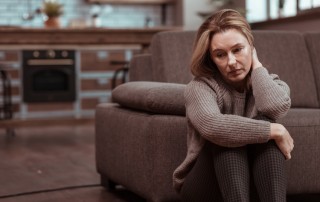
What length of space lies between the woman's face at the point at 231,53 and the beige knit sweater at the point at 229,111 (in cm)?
7

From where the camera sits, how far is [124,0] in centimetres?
797

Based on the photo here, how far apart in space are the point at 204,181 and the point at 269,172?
263 mm

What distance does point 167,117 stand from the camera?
2.64 metres

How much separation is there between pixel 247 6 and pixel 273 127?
5.51 m

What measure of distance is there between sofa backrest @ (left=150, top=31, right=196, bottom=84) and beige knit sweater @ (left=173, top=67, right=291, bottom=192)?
0.97 metres

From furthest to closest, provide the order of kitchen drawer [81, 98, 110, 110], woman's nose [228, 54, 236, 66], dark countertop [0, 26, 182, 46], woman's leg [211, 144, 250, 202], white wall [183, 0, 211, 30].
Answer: white wall [183, 0, 211, 30], kitchen drawer [81, 98, 110, 110], dark countertop [0, 26, 182, 46], woman's nose [228, 54, 236, 66], woman's leg [211, 144, 250, 202]

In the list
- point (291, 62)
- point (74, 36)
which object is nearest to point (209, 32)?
point (291, 62)

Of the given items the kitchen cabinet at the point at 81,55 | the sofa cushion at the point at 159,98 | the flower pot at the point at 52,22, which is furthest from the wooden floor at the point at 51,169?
the flower pot at the point at 52,22

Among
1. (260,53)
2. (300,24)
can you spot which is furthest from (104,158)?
(300,24)

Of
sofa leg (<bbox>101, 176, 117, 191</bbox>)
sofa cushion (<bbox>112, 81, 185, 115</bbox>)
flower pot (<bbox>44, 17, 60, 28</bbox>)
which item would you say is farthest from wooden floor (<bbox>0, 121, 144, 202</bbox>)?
flower pot (<bbox>44, 17, 60, 28</bbox>)

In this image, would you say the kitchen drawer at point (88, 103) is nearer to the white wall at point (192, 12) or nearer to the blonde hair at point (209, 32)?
the white wall at point (192, 12)

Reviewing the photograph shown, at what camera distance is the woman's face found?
83.4 inches

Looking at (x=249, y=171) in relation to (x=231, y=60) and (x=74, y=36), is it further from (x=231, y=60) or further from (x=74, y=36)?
(x=74, y=36)

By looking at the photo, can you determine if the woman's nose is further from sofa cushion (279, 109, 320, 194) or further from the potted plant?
the potted plant
